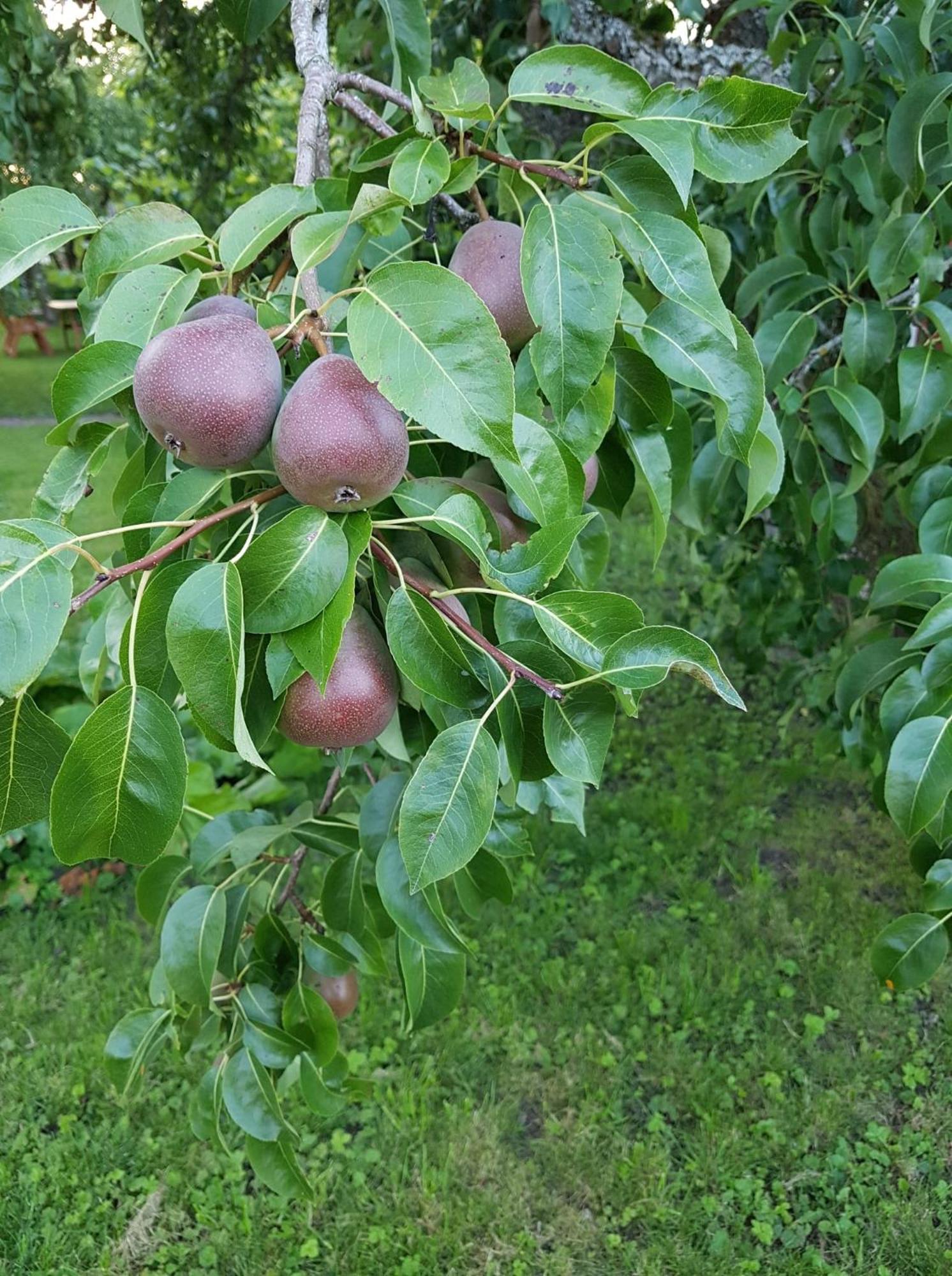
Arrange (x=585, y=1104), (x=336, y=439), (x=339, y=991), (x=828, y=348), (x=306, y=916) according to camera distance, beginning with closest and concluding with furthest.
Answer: (x=336, y=439) < (x=306, y=916) < (x=339, y=991) < (x=828, y=348) < (x=585, y=1104)

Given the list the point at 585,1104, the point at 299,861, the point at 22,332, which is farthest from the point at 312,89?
the point at 22,332

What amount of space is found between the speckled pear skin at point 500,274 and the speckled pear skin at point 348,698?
0.29 metres

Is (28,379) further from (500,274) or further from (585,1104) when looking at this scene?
(500,274)

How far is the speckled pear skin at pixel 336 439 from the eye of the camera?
0.71 metres

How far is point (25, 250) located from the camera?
848mm

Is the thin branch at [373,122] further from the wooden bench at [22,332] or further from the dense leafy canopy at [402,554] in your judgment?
the wooden bench at [22,332]

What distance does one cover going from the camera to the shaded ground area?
82.2 inches

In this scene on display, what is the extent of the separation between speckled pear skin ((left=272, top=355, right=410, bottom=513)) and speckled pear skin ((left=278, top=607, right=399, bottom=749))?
0.13m

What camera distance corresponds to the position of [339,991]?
1354 mm

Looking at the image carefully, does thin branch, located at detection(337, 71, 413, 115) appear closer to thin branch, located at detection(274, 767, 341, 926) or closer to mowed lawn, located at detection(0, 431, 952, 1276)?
thin branch, located at detection(274, 767, 341, 926)

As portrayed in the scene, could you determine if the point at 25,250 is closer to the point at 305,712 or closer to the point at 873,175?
the point at 305,712

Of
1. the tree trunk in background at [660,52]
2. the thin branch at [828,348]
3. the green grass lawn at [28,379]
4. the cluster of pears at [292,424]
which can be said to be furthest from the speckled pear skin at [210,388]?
the green grass lawn at [28,379]

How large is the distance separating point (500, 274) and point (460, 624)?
319mm

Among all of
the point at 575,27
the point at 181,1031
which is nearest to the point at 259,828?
the point at 181,1031
